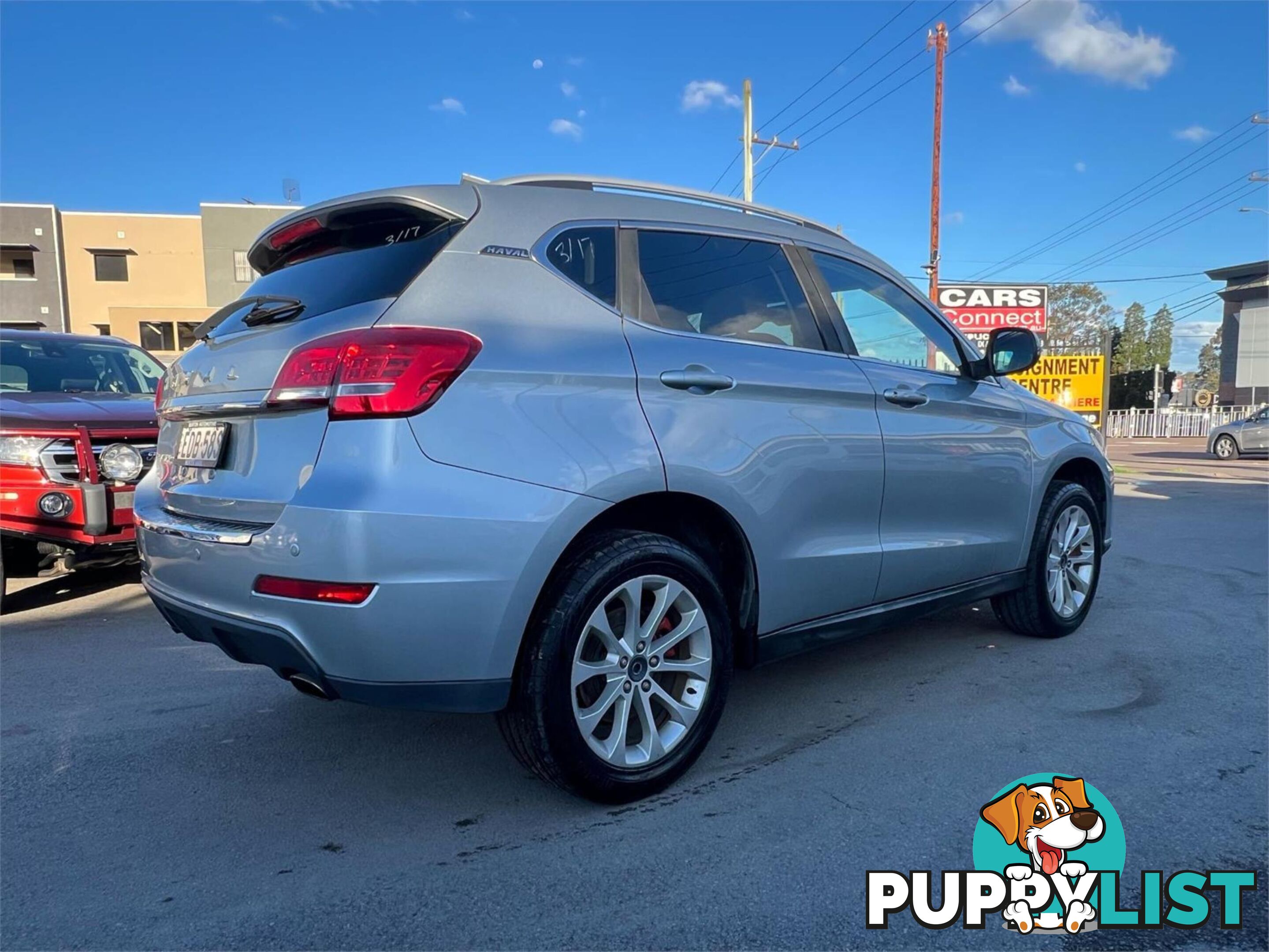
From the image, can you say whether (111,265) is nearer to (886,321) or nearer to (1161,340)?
(886,321)

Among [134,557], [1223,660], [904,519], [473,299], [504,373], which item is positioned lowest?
[1223,660]

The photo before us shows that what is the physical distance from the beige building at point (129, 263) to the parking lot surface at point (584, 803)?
3426 centimetres

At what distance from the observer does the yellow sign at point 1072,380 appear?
18859 millimetres

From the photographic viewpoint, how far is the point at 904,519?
3.59 metres

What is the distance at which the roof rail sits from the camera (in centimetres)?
295

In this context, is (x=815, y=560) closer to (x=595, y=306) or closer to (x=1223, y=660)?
(x=595, y=306)

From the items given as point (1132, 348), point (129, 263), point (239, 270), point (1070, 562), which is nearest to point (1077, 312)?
point (1132, 348)

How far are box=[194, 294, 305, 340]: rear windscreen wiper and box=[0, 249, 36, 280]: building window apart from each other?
37698 mm

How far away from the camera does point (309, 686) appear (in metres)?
2.49

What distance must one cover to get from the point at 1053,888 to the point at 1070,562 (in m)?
2.64

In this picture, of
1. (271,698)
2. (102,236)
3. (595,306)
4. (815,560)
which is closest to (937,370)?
(815,560)

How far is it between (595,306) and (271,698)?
238 centimetres

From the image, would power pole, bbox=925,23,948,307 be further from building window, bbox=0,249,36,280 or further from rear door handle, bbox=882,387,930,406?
building window, bbox=0,249,36,280

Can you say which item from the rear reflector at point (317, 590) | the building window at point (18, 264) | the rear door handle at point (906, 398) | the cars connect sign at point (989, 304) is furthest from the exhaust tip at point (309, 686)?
the building window at point (18, 264)
